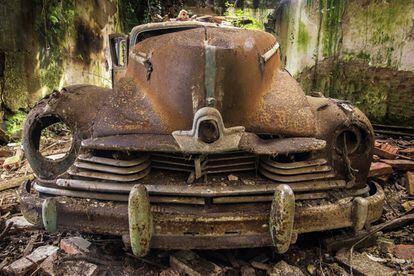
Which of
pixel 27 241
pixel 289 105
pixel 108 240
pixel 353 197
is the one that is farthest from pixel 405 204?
pixel 27 241

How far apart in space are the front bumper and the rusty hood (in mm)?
494

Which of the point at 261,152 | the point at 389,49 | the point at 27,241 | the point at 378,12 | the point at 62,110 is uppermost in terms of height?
the point at 378,12

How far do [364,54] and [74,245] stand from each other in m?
4.89

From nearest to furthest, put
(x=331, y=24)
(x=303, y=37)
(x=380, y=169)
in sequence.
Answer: (x=380, y=169), (x=331, y=24), (x=303, y=37)

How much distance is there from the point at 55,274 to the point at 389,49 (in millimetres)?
4976

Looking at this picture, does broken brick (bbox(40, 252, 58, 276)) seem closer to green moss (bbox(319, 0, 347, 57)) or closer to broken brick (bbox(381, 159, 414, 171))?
broken brick (bbox(381, 159, 414, 171))

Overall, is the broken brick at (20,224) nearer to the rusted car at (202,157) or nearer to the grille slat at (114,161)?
the rusted car at (202,157)

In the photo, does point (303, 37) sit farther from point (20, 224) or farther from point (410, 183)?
point (20, 224)

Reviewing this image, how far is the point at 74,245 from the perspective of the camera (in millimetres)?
2348

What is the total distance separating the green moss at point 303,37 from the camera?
6.88 meters

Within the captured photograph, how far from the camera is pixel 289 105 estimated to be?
2.40 metres

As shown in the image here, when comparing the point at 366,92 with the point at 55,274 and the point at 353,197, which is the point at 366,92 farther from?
the point at 55,274

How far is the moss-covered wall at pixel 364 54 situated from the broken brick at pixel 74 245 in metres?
4.49

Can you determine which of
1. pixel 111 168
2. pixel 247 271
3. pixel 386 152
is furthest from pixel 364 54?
pixel 111 168
